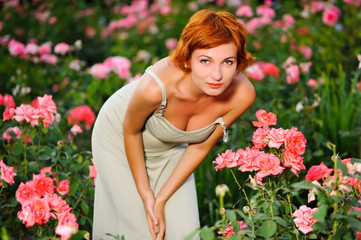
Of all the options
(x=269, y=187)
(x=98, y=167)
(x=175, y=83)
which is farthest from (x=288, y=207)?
(x=98, y=167)

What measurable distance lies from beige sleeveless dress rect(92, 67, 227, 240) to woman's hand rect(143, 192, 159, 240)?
0.19ft

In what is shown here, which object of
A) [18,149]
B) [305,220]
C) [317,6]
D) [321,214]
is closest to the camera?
[321,214]

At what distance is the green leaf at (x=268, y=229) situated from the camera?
1675 millimetres

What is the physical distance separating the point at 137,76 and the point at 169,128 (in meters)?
1.34

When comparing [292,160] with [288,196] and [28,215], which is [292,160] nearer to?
[288,196]

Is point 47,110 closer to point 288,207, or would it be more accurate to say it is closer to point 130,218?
point 130,218

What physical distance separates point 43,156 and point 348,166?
146 cm

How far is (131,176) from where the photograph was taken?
223cm

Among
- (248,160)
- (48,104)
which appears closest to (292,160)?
(248,160)

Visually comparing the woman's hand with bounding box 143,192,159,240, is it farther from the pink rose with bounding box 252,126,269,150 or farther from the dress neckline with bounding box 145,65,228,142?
the pink rose with bounding box 252,126,269,150

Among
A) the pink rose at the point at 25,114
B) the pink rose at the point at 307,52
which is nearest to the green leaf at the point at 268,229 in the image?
the pink rose at the point at 25,114

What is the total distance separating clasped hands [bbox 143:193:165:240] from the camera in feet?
6.99

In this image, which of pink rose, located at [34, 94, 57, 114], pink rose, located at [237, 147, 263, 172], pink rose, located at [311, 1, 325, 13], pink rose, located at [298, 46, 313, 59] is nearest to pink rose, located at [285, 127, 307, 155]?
pink rose, located at [237, 147, 263, 172]

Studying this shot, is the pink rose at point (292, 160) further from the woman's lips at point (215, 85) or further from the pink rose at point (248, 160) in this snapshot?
the woman's lips at point (215, 85)
